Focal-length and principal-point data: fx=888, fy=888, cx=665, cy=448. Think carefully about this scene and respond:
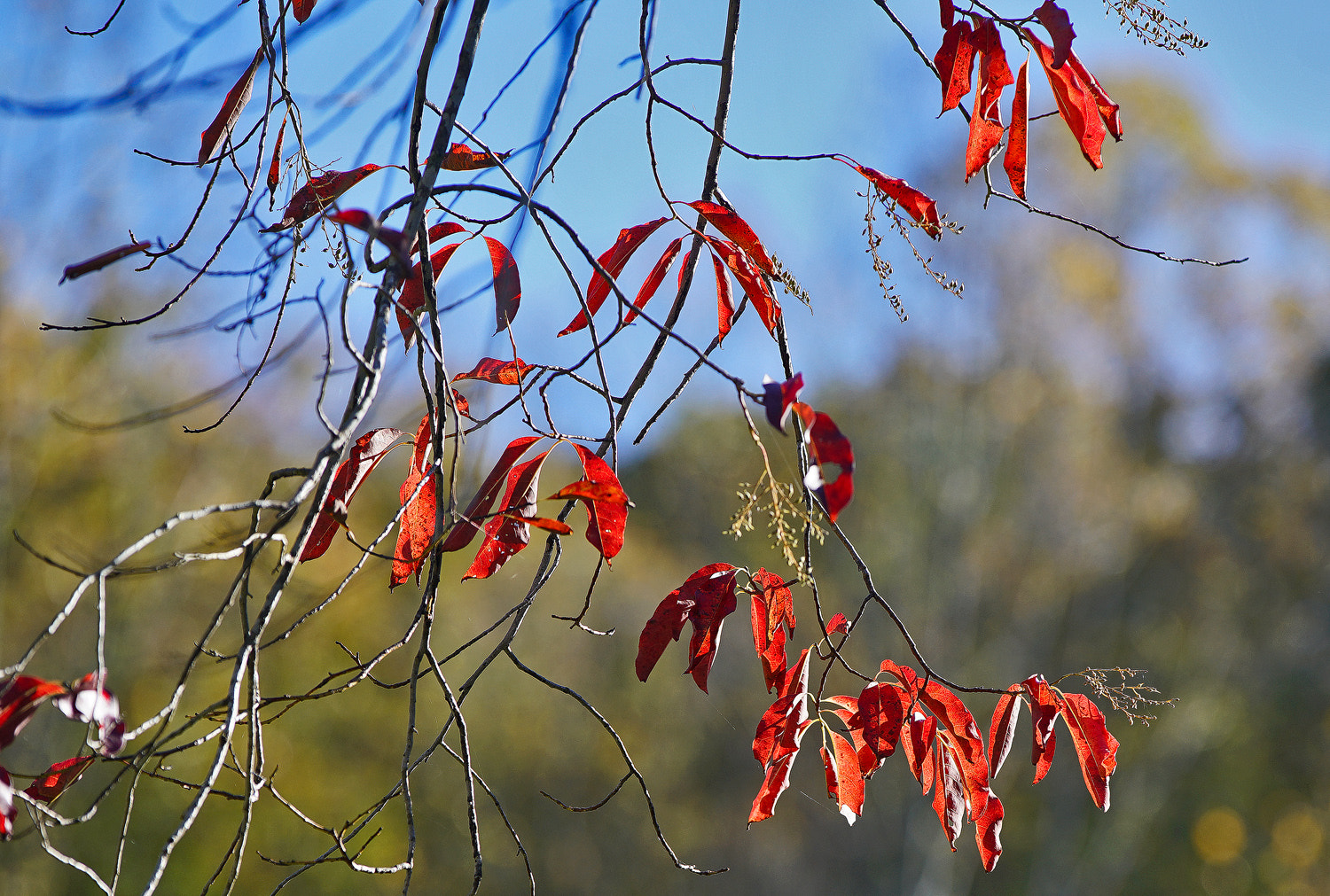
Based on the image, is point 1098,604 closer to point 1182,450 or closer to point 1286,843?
point 1182,450

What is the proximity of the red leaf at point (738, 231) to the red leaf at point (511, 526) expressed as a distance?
0.22 m

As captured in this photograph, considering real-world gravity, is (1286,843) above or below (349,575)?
above

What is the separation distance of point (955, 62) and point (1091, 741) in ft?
1.77

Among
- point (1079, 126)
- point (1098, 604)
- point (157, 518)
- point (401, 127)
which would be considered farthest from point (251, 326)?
point (1098, 604)

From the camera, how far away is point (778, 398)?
0.49 metres

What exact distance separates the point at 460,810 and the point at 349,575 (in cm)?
551

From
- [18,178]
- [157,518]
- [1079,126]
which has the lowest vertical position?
[1079,126]

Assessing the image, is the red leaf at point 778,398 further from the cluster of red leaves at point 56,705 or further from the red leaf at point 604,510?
the cluster of red leaves at point 56,705

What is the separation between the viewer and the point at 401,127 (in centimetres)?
79

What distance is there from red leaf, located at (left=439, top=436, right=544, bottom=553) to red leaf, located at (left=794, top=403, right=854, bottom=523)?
241 mm

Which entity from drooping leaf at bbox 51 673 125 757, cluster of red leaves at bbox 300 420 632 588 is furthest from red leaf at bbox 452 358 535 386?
drooping leaf at bbox 51 673 125 757

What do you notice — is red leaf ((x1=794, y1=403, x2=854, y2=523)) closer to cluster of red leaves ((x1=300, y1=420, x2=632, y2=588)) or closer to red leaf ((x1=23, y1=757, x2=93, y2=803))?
cluster of red leaves ((x1=300, y1=420, x2=632, y2=588))

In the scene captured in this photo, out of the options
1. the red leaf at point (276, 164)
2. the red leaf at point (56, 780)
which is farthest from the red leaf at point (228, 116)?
the red leaf at point (56, 780)

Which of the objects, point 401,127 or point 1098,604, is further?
point 1098,604
